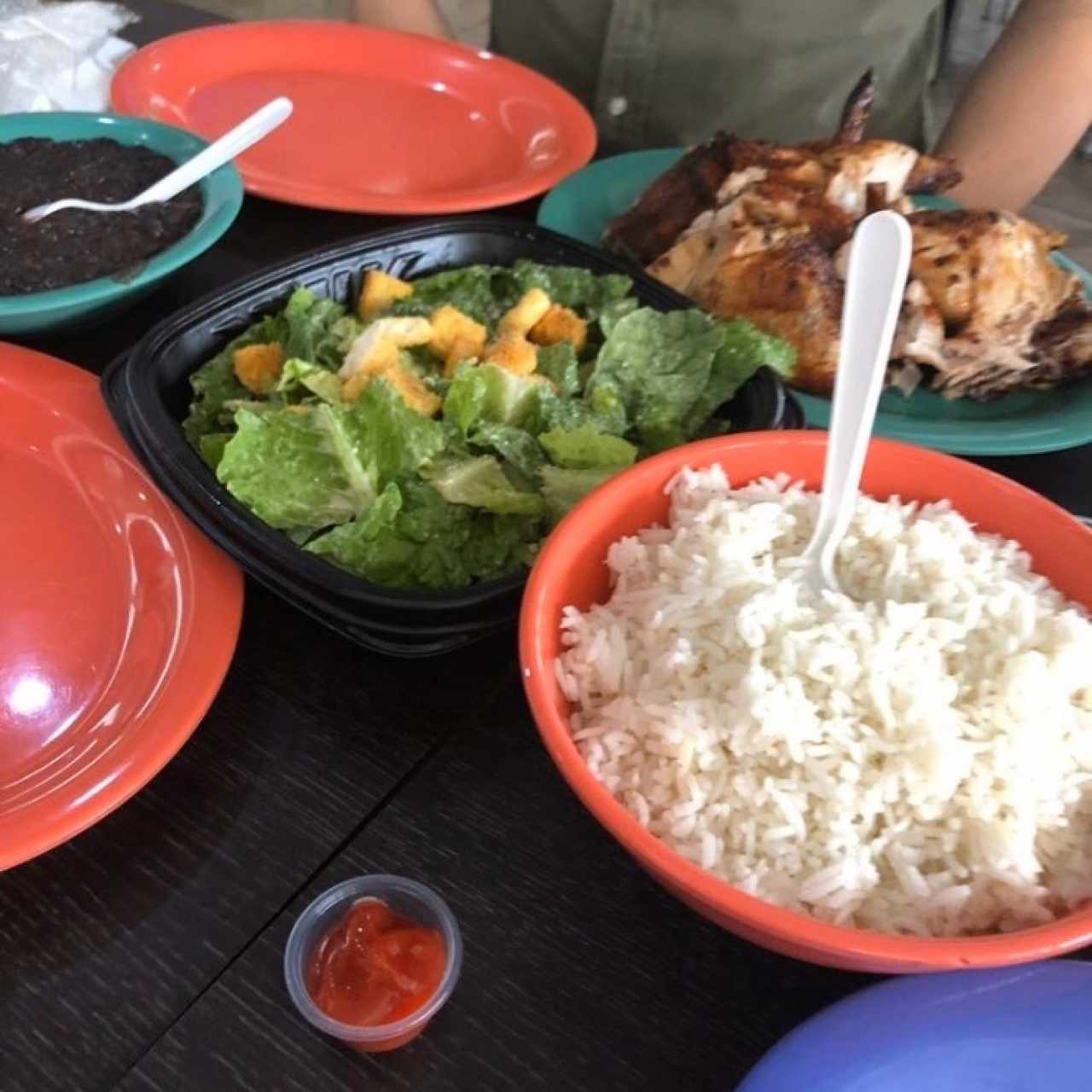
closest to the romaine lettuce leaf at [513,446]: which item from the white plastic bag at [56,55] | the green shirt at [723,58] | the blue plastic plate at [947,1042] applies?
the blue plastic plate at [947,1042]

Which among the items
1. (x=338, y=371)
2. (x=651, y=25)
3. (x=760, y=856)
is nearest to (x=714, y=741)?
(x=760, y=856)

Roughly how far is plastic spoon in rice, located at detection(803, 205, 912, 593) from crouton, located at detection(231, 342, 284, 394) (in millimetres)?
530

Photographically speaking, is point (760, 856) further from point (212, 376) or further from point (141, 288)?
point (141, 288)

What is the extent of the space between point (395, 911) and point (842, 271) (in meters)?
0.86

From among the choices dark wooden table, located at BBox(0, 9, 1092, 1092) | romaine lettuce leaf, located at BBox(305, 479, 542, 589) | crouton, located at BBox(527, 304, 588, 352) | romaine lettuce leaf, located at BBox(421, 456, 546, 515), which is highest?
crouton, located at BBox(527, 304, 588, 352)

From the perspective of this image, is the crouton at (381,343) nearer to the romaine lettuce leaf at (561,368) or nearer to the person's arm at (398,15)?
the romaine lettuce leaf at (561,368)

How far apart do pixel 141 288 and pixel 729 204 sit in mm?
684

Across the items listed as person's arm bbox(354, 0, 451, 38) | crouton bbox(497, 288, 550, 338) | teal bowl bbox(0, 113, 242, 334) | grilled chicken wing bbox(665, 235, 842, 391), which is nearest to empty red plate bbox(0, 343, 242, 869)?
teal bowl bbox(0, 113, 242, 334)

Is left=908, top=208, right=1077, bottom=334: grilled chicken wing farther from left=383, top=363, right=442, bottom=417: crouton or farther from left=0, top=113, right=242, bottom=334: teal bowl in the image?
left=0, top=113, right=242, bottom=334: teal bowl

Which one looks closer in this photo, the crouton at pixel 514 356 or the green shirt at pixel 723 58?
the crouton at pixel 514 356

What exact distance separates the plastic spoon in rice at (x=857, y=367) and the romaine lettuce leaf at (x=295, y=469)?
39 centimetres

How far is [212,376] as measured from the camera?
1027mm

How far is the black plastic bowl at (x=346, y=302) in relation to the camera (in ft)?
2.63

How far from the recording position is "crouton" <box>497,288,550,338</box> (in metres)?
1.08
